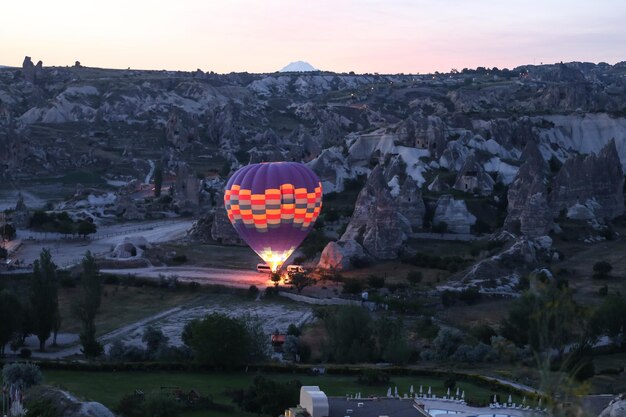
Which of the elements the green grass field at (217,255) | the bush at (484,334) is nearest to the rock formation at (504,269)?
the bush at (484,334)

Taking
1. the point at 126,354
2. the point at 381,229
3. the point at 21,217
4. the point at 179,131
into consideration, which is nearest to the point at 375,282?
the point at 381,229

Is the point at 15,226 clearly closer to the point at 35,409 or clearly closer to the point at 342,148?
the point at 342,148

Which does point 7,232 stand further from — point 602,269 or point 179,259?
point 602,269

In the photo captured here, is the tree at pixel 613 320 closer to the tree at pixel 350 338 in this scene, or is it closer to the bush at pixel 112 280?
the tree at pixel 350 338

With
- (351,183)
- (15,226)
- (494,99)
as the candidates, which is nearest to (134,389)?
(15,226)

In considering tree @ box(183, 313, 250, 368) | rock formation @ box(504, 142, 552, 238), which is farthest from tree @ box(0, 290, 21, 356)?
rock formation @ box(504, 142, 552, 238)

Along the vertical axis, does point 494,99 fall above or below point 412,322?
above
